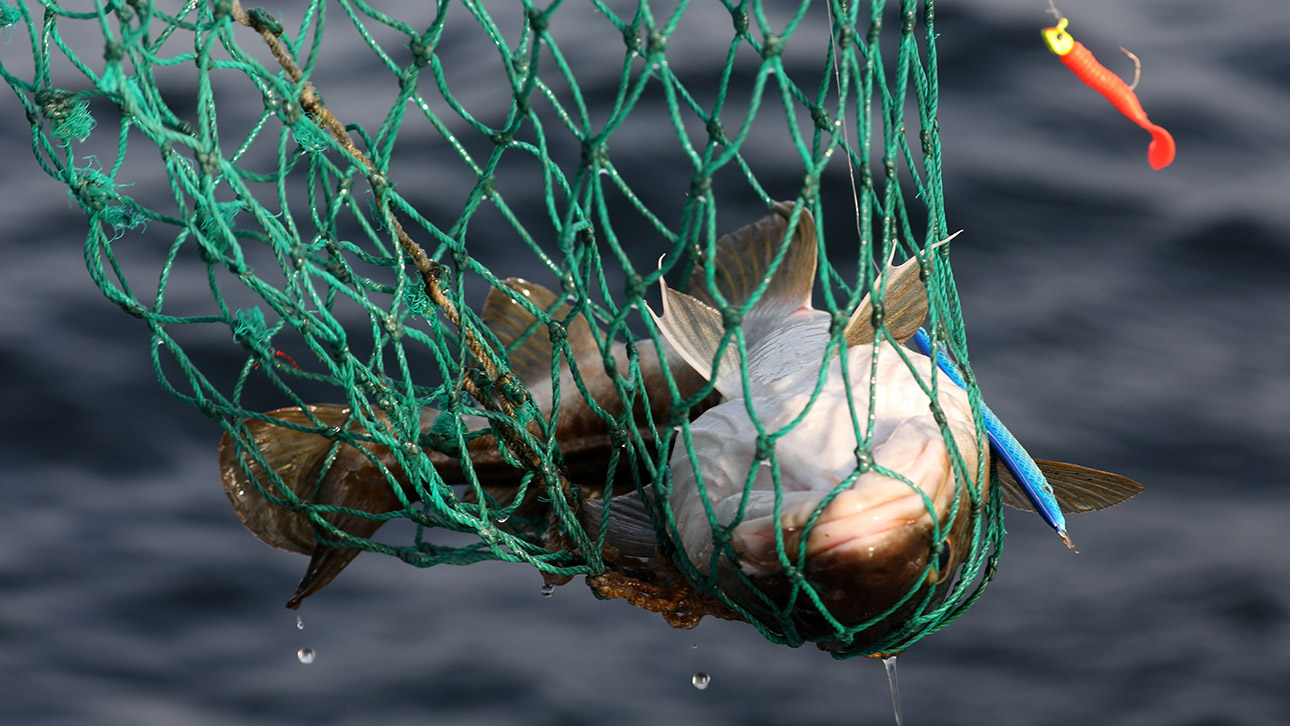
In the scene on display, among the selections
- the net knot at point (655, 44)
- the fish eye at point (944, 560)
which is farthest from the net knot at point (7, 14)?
the fish eye at point (944, 560)

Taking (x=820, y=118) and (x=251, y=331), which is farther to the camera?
(x=251, y=331)

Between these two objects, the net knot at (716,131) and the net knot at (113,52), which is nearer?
the net knot at (113,52)

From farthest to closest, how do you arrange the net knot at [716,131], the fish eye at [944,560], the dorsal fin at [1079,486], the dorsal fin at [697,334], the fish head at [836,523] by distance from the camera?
the dorsal fin at [697,334] → the dorsal fin at [1079,486] → the fish eye at [944,560] → the fish head at [836,523] → the net knot at [716,131]

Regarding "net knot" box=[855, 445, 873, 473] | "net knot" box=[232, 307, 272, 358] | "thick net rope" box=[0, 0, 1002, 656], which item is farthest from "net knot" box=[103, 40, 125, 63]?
"net knot" box=[855, 445, 873, 473]

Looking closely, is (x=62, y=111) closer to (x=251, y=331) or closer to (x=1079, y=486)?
(x=251, y=331)

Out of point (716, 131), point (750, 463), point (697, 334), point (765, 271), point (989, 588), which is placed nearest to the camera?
point (716, 131)

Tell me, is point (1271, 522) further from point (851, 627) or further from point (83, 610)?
point (83, 610)

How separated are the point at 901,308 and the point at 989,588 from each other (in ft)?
8.49

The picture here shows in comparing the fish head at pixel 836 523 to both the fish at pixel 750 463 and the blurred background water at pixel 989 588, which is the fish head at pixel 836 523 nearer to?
the fish at pixel 750 463

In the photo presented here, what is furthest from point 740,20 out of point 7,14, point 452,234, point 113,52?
point 7,14

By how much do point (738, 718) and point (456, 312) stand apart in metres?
2.80

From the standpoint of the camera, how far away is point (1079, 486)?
2715 mm

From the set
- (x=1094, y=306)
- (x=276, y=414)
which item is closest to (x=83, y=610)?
(x=276, y=414)

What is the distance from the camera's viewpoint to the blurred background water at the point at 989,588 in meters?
4.68
